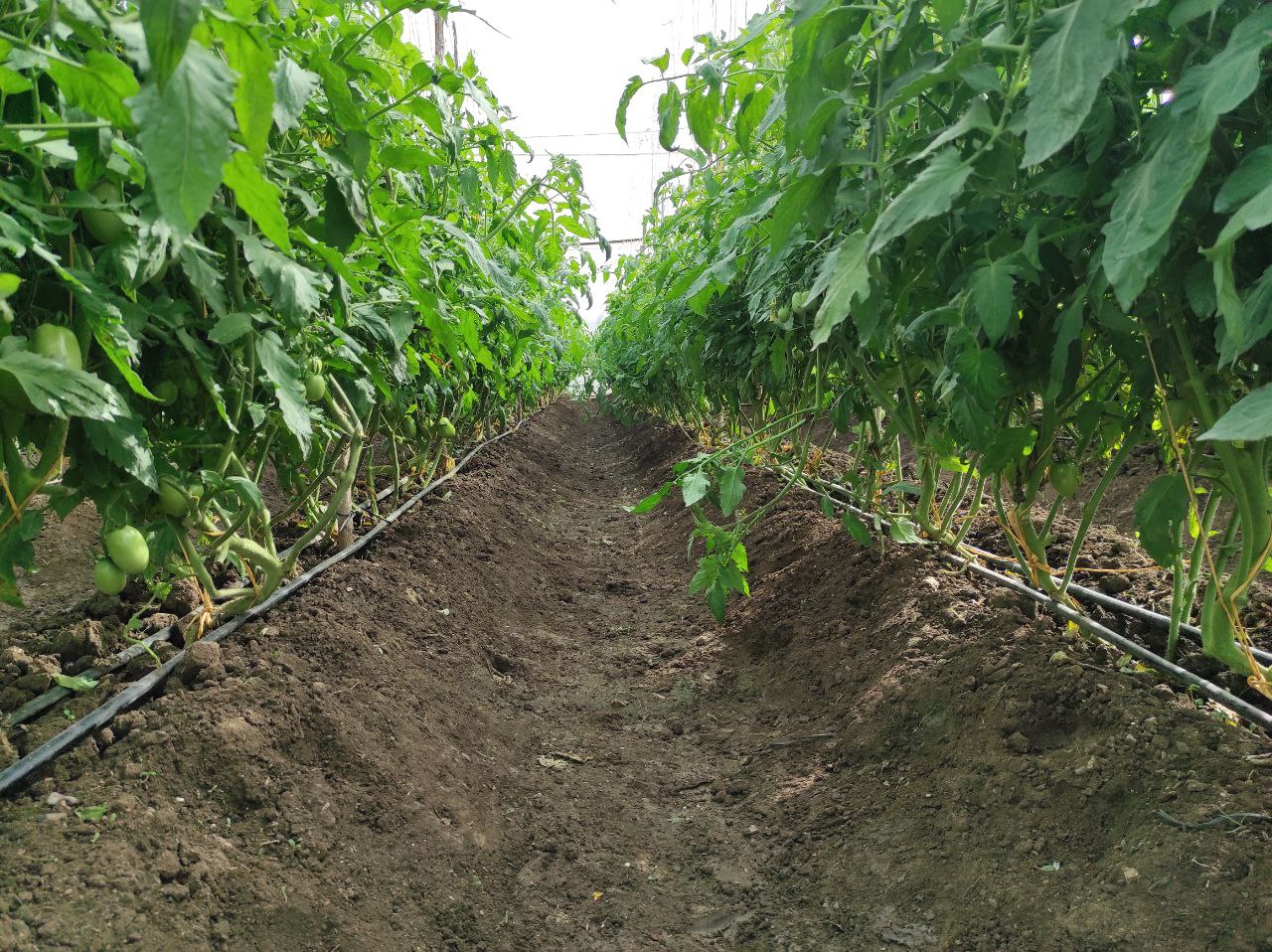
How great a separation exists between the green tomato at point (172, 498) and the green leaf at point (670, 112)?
3.83 ft

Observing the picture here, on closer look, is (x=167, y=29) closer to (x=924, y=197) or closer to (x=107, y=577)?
(x=924, y=197)

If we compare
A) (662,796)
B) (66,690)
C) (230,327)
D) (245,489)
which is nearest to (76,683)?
(66,690)

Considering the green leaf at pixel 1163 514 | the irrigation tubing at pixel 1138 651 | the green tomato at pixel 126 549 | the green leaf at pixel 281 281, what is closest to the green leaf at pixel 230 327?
the green leaf at pixel 281 281

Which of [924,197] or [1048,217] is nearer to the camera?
[924,197]

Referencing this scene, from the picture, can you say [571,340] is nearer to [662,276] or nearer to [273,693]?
[662,276]

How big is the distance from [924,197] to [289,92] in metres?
0.84

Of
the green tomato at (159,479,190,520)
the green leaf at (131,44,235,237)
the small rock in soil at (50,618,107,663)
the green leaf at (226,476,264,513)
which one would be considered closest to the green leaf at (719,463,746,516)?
the green leaf at (226,476,264,513)

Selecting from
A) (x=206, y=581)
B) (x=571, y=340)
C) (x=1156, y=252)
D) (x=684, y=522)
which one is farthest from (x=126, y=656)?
(x=571, y=340)

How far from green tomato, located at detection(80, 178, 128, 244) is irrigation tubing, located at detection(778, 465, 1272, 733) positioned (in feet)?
6.29

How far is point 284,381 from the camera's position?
4.67 ft

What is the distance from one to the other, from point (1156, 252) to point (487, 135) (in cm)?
214

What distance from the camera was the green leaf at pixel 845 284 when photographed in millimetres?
975

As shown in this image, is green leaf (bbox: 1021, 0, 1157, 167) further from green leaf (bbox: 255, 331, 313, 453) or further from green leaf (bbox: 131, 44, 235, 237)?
green leaf (bbox: 255, 331, 313, 453)

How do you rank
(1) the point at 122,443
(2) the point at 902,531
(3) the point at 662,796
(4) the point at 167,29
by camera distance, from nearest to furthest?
(4) the point at 167,29 → (1) the point at 122,443 → (3) the point at 662,796 → (2) the point at 902,531
